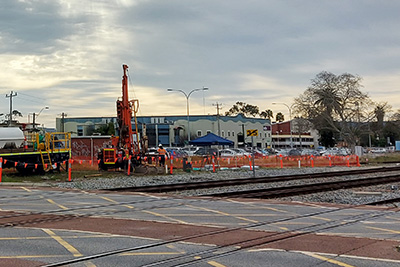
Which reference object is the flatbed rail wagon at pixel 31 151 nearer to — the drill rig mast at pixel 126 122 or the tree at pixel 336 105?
the drill rig mast at pixel 126 122

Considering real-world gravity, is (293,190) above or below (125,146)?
below

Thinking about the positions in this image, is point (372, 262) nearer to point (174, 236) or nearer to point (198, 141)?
point (174, 236)

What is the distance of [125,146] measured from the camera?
2922 centimetres

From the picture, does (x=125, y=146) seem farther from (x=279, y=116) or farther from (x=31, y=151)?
(x=279, y=116)

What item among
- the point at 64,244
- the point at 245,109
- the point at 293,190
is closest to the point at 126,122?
the point at 293,190

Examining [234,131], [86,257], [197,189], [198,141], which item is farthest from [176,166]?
[234,131]

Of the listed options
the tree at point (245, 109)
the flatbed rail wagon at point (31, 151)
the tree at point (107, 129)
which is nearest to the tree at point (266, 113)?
the tree at point (245, 109)

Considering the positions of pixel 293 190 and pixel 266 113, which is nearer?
pixel 293 190

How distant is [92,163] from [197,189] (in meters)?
15.8

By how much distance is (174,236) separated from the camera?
27.9ft

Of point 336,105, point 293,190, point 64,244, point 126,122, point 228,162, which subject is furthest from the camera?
point 336,105

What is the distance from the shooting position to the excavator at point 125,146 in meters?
28.8

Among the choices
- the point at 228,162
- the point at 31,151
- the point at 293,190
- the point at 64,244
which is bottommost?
the point at 293,190

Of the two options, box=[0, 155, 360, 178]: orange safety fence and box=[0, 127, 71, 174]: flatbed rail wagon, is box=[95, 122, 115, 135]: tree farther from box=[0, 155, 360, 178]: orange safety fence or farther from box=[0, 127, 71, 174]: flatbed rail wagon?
box=[0, 127, 71, 174]: flatbed rail wagon
